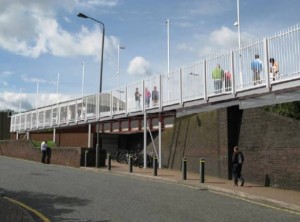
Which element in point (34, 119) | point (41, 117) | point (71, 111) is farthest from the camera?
point (34, 119)

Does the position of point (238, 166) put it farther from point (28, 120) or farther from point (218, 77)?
point (28, 120)

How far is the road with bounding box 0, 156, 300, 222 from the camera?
11.3m

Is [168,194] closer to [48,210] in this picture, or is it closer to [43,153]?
[48,210]

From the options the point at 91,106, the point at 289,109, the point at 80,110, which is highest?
the point at 91,106

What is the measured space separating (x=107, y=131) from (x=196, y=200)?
22656mm

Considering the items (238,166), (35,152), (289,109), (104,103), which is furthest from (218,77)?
(35,152)

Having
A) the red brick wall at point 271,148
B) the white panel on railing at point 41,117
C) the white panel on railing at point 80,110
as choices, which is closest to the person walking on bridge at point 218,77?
the red brick wall at point 271,148

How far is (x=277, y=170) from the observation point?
18.2 m

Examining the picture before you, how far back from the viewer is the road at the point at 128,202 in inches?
446

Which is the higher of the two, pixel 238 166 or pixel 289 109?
pixel 289 109

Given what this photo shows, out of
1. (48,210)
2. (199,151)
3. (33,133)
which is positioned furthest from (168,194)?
(33,133)

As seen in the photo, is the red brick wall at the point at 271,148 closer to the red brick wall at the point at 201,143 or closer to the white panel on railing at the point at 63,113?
the red brick wall at the point at 201,143

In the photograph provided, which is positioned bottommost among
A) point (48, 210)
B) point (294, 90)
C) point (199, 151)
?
point (48, 210)

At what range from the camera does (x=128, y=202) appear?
44.4 feet
